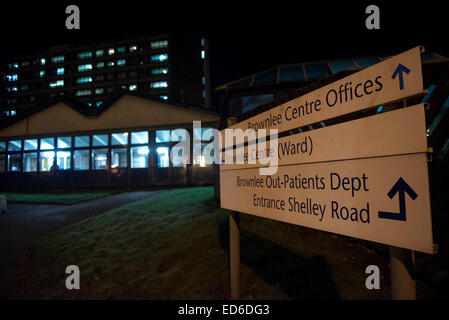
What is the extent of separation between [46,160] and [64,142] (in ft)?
7.50

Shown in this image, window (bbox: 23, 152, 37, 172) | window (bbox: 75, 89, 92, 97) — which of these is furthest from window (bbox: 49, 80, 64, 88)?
window (bbox: 23, 152, 37, 172)

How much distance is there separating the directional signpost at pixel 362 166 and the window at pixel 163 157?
15.5 m

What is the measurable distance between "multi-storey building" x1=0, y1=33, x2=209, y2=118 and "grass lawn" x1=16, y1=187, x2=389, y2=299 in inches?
2344

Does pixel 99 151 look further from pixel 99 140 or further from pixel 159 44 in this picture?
pixel 159 44

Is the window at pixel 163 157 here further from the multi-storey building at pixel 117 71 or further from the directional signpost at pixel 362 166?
the multi-storey building at pixel 117 71

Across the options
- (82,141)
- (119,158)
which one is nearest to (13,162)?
(82,141)

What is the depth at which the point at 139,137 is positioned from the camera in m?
17.8

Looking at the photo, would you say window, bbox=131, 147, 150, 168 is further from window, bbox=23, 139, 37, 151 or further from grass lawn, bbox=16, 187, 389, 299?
grass lawn, bbox=16, 187, 389, 299

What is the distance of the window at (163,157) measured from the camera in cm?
1717

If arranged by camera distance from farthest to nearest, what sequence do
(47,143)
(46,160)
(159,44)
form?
1. (159,44)
2. (46,160)
3. (47,143)

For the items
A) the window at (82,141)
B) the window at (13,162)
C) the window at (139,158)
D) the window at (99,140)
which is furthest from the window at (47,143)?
the window at (139,158)

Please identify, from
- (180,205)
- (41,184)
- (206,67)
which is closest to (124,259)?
(180,205)

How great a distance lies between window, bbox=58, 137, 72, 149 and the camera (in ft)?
62.3

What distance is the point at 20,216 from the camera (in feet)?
30.8
